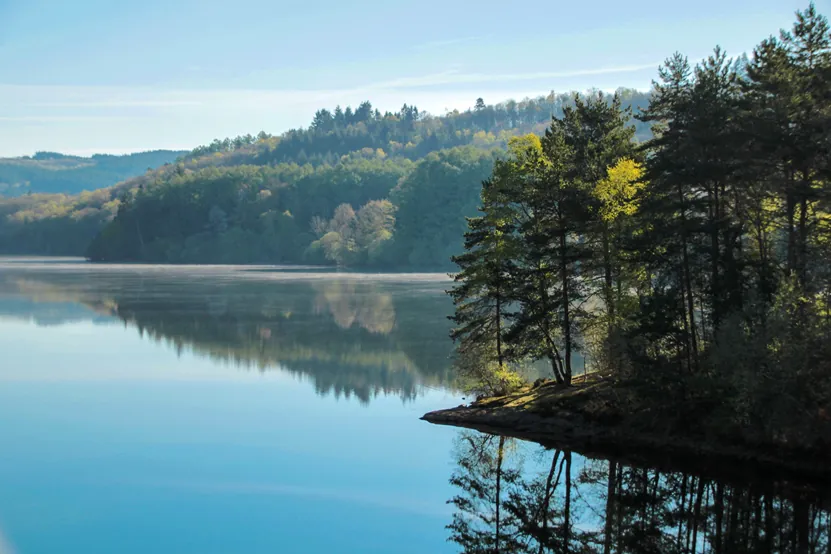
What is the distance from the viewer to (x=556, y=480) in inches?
870

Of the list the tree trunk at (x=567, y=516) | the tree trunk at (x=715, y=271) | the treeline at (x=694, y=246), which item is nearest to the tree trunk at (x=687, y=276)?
the treeline at (x=694, y=246)

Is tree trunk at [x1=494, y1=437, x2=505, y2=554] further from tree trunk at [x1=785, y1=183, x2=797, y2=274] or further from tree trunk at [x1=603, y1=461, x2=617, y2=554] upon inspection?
tree trunk at [x1=785, y1=183, x2=797, y2=274]

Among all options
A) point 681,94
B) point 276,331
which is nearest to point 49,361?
point 276,331

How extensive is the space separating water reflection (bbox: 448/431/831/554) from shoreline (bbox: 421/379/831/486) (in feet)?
2.11

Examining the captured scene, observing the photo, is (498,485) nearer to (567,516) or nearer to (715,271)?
(567,516)

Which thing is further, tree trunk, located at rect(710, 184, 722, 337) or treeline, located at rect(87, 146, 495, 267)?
treeline, located at rect(87, 146, 495, 267)

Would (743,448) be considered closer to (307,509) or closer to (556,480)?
(556,480)

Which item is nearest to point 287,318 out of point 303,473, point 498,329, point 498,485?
point 498,329

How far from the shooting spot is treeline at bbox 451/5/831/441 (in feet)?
70.0

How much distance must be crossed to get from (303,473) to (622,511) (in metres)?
8.72

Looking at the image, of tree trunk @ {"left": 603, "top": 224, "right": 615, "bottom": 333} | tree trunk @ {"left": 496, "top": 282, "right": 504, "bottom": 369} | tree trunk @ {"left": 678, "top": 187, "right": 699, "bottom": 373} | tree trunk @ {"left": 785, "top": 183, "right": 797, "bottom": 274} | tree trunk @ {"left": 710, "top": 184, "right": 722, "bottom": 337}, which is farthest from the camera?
tree trunk @ {"left": 496, "top": 282, "right": 504, "bottom": 369}

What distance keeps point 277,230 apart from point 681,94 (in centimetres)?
12431

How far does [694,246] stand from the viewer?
24.8 meters

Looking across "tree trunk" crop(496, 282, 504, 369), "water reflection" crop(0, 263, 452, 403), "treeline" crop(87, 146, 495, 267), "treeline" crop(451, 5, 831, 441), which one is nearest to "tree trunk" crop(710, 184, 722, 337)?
"treeline" crop(451, 5, 831, 441)
